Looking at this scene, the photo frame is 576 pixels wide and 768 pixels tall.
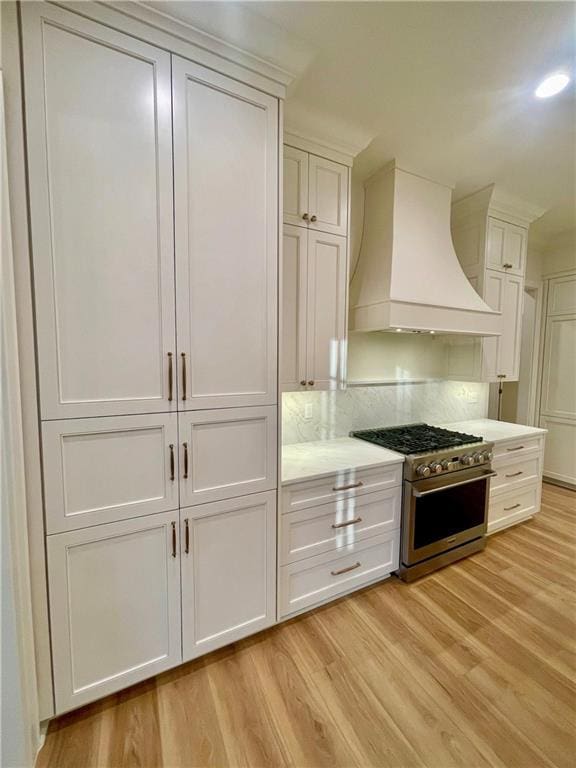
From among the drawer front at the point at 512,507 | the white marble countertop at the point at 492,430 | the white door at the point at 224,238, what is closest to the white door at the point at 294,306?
the white door at the point at 224,238

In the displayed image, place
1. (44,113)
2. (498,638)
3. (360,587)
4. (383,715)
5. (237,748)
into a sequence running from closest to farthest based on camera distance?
(44,113) → (237,748) → (383,715) → (498,638) → (360,587)

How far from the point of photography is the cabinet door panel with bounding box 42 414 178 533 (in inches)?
46.7

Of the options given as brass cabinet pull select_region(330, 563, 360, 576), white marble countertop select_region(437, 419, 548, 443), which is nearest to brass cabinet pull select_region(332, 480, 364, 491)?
brass cabinet pull select_region(330, 563, 360, 576)

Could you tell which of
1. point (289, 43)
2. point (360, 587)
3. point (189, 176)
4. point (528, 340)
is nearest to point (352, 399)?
point (360, 587)

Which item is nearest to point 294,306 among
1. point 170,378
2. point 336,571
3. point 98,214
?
point 170,378

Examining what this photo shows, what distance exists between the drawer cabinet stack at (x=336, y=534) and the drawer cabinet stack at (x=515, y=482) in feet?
3.72

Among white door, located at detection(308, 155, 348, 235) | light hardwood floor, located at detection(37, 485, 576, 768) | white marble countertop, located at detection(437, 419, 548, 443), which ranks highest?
white door, located at detection(308, 155, 348, 235)

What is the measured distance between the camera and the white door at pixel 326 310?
195 cm

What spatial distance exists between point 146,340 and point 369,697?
6.07 feet

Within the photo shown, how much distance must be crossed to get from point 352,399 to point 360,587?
4.34ft

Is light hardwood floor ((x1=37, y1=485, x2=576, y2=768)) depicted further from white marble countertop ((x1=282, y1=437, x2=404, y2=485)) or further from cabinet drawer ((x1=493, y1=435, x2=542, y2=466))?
cabinet drawer ((x1=493, y1=435, x2=542, y2=466))

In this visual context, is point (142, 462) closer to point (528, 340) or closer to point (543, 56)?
point (543, 56)

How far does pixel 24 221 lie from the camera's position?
1.09 metres

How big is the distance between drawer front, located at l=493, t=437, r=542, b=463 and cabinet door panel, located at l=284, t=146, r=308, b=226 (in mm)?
2312
